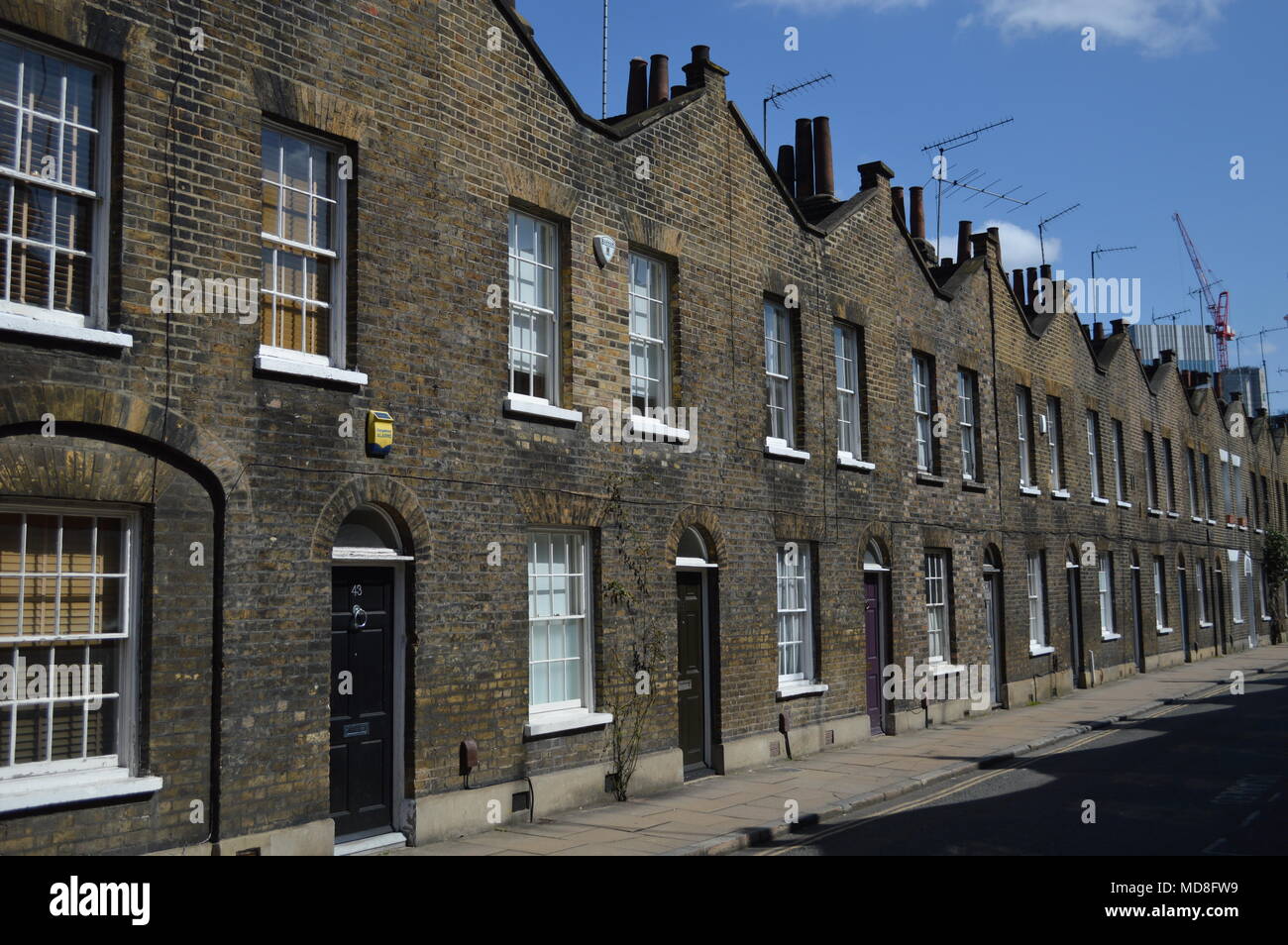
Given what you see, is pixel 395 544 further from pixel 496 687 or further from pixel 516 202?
pixel 516 202

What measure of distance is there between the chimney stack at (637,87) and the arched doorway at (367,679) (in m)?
9.60

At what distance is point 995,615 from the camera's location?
22328 mm

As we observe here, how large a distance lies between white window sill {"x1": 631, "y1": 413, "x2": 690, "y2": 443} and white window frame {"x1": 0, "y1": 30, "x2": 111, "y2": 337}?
20.6 ft

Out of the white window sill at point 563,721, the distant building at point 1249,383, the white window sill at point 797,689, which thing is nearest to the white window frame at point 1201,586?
the white window sill at point 797,689

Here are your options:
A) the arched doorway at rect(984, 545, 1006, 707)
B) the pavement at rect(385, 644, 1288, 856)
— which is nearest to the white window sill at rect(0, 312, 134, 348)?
the pavement at rect(385, 644, 1288, 856)

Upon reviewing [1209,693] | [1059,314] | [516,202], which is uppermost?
[1059,314]

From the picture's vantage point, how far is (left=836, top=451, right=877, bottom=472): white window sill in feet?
56.2

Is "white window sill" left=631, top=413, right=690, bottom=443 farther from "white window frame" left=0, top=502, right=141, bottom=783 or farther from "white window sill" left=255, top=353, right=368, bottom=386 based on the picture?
"white window frame" left=0, top=502, right=141, bottom=783

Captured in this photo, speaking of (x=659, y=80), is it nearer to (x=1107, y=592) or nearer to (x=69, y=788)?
(x=69, y=788)

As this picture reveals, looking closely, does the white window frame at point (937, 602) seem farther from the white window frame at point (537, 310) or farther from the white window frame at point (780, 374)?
the white window frame at point (537, 310)

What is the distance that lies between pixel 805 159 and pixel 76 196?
585 inches

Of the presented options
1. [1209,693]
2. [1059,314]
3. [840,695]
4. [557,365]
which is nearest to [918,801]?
[840,695]

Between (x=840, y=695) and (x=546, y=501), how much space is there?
7018 mm

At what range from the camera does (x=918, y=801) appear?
12398mm
